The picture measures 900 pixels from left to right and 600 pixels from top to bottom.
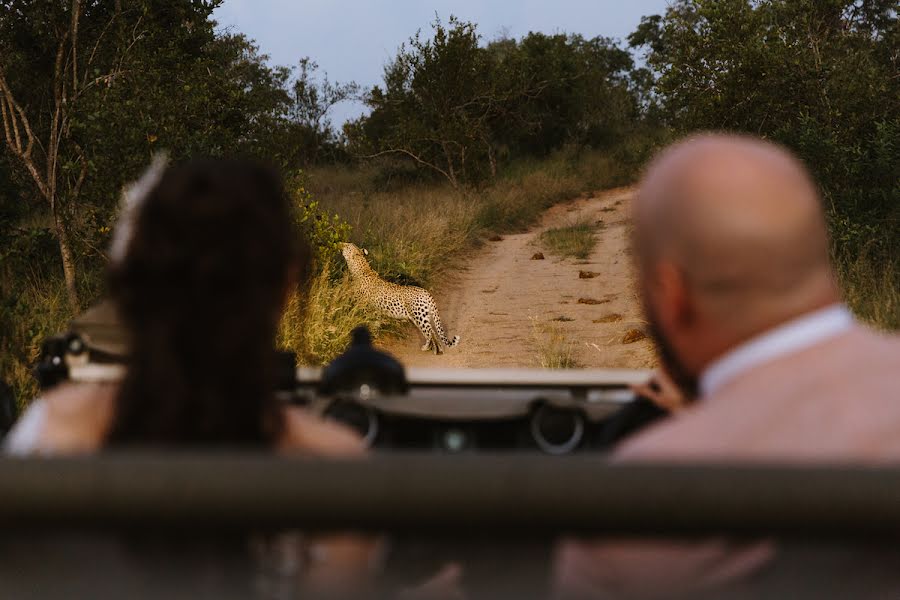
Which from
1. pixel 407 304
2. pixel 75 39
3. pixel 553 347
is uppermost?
pixel 75 39

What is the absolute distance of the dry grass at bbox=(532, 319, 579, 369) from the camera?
24.6 ft

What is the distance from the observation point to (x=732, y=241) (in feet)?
3.26

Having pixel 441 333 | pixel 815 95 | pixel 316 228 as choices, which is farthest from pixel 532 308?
pixel 815 95

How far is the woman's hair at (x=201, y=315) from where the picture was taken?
99 cm

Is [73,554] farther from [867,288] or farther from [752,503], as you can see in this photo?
[867,288]

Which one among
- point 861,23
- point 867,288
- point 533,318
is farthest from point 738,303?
point 861,23

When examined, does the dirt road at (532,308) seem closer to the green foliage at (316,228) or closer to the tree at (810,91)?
the green foliage at (316,228)

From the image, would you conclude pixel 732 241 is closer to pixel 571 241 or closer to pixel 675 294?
pixel 675 294

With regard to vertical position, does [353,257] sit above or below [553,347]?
above

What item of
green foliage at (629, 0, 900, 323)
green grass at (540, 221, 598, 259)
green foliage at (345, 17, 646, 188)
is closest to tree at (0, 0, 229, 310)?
green foliage at (629, 0, 900, 323)

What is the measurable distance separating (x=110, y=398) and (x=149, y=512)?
46 cm

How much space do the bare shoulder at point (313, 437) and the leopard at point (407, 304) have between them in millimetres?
7113

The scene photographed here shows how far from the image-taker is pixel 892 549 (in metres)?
0.69

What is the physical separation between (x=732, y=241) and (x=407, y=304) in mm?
7353
